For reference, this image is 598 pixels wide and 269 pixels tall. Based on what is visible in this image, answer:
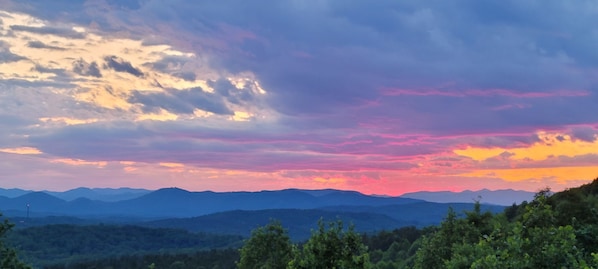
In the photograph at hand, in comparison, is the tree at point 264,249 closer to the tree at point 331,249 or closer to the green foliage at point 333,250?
the green foliage at point 333,250

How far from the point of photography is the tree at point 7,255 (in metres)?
35.8

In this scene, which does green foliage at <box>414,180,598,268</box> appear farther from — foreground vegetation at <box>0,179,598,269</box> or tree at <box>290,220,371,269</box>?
tree at <box>290,220,371,269</box>

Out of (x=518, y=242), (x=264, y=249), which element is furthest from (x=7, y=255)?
(x=518, y=242)

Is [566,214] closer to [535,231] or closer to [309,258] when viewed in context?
[535,231]

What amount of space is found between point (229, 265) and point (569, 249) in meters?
→ 184

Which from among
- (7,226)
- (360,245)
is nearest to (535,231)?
(360,245)

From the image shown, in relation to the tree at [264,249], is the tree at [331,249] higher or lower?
higher

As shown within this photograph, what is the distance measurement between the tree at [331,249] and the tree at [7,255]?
23.7 metres

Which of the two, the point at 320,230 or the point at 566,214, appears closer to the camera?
the point at 320,230

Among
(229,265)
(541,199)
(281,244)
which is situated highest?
(541,199)

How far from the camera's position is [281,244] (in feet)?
129

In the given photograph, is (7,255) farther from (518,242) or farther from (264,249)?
(518,242)

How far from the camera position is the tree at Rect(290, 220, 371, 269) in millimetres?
23281

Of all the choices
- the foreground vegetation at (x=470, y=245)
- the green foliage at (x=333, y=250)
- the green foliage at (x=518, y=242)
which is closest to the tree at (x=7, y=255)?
the foreground vegetation at (x=470, y=245)
